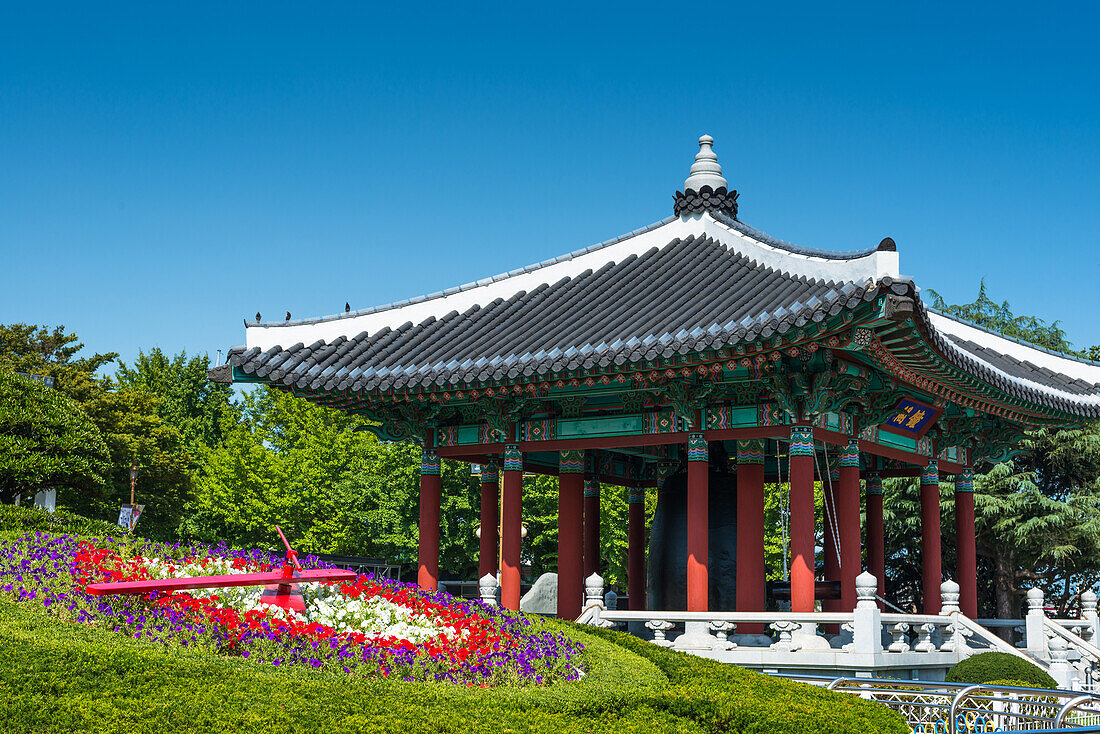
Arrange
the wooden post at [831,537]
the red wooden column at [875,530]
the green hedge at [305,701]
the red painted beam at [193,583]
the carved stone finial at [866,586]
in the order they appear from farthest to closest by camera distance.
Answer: the red wooden column at [875,530]
the wooden post at [831,537]
the carved stone finial at [866,586]
the red painted beam at [193,583]
the green hedge at [305,701]

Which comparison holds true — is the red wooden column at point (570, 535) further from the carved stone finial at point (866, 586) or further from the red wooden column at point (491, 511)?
the carved stone finial at point (866, 586)

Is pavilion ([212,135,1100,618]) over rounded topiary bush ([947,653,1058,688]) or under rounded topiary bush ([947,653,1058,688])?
over

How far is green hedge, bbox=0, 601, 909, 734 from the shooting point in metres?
7.81

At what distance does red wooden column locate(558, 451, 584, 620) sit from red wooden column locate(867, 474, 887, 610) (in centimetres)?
653

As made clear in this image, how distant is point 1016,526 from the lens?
30828mm

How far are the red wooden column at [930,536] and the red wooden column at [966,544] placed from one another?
0.81 m

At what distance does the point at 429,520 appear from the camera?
66.3ft

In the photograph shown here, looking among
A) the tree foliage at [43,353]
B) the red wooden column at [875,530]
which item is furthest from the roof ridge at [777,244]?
the tree foliage at [43,353]

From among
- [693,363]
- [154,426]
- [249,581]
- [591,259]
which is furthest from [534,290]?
[154,426]

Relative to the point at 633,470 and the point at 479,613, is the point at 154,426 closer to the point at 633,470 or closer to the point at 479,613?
the point at 633,470

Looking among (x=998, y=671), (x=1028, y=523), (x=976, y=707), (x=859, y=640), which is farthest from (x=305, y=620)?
(x=1028, y=523)

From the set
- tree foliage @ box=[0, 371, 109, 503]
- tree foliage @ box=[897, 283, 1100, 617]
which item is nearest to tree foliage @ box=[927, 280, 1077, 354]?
tree foliage @ box=[897, 283, 1100, 617]

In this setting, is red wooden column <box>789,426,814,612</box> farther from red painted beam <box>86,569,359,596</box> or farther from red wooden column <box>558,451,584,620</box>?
red painted beam <box>86,569,359,596</box>

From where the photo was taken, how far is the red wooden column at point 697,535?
16.7m
